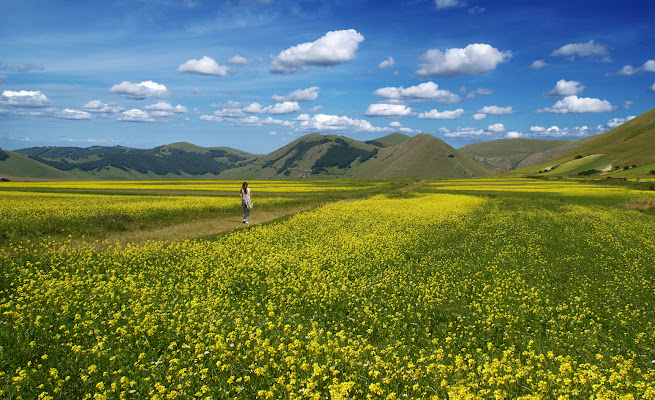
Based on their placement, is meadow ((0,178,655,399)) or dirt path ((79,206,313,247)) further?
dirt path ((79,206,313,247))

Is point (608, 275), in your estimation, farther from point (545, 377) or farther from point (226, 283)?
point (226, 283)

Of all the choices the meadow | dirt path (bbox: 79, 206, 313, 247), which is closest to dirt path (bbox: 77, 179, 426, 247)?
dirt path (bbox: 79, 206, 313, 247)

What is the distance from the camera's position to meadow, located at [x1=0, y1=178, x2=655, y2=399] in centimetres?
650

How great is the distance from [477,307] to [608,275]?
22.3 ft

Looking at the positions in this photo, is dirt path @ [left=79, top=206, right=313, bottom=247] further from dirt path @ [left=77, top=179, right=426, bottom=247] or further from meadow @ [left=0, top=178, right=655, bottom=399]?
meadow @ [left=0, top=178, right=655, bottom=399]

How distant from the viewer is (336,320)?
32.7 feet

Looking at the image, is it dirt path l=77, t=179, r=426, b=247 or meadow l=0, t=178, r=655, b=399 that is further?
dirt path l=77, t=179, r=426, b=247

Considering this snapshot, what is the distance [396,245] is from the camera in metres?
18.0

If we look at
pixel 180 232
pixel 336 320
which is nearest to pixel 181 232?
pixel 180 232

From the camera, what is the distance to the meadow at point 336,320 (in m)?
6.50

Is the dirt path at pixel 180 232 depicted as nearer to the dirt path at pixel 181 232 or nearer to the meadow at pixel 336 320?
the dirt path at pixel 181 232

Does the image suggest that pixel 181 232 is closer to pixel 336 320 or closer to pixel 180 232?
pixel 180 232

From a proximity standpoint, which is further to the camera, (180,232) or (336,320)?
(180,232)

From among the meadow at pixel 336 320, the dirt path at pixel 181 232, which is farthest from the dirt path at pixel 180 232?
the meadow at pixel 336 320
